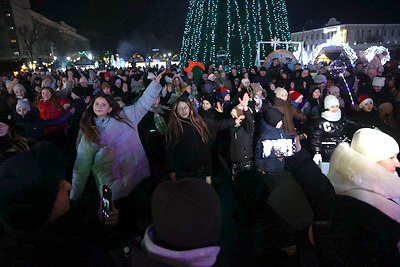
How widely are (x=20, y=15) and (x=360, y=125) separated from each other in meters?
99.5

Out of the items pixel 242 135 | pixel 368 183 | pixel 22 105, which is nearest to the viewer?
pixel 368 183

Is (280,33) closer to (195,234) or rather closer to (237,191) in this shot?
(237,191)

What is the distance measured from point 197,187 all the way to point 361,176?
1.32 m

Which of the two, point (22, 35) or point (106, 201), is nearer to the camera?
point (106, 201)

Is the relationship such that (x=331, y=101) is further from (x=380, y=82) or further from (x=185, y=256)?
(x=185, y=256)

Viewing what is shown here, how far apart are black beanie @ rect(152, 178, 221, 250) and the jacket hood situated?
3 cm

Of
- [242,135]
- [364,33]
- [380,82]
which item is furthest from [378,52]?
[364,33]

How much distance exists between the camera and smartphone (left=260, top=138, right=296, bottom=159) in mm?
4098

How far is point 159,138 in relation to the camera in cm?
726

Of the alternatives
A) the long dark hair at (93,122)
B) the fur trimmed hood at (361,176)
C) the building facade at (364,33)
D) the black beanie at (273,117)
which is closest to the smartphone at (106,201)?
the long dark hair at (93,122)

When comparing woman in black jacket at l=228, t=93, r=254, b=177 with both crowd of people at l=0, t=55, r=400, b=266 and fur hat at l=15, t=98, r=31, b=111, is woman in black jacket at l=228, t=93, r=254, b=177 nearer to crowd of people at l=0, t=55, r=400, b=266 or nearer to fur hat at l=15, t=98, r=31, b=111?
crowd of people at l=0, t=55, r=400, b=266

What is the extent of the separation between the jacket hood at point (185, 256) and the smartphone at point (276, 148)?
293 centimetres

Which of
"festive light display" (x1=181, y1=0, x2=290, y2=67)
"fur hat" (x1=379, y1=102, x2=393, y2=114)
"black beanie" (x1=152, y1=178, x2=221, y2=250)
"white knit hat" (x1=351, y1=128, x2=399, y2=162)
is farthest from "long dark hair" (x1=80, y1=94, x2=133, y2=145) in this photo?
"festive light display" (x1=181, y1=0, x2=290, y2=67)

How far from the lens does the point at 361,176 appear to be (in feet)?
6.33
